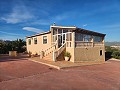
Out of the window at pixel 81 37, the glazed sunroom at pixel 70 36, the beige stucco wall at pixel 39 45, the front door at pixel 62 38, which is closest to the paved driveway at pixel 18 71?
the glazed sunroom at pixel 70 36

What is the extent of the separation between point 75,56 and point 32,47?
522 inches

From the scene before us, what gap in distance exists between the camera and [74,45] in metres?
16.4

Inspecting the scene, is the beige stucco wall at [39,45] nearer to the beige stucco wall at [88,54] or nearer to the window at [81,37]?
the window at [81,37]

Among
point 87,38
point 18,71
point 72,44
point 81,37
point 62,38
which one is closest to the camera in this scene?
point 18,71

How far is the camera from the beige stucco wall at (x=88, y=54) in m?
16.7

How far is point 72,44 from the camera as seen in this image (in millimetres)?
16672

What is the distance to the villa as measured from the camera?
16.7m

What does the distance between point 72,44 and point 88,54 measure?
9.33ft

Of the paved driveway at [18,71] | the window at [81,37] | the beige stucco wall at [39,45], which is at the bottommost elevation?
the paved driveway at [18,71]

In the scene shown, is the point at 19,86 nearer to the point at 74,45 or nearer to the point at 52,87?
the point at 52,87

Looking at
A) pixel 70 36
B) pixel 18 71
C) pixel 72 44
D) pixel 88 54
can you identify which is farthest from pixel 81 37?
pixel 18 71

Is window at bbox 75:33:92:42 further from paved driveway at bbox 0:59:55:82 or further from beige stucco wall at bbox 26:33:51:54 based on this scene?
paved driveway at bbox 0:59:55:82

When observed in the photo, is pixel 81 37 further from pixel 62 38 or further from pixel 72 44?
pixel 72 44

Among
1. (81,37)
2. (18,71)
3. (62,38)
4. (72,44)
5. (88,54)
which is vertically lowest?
(18,71)
